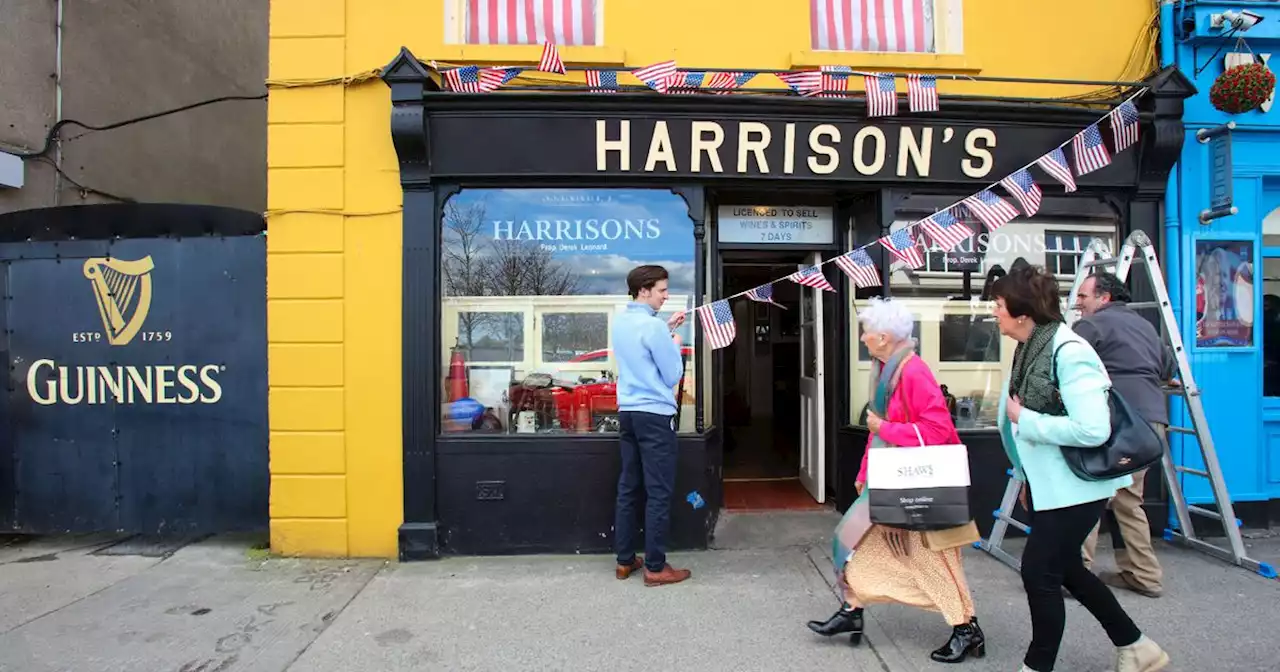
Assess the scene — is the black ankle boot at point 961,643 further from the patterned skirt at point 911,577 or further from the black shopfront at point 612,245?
the black shopfront at point 612,245

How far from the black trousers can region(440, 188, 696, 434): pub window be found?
8.31 feet

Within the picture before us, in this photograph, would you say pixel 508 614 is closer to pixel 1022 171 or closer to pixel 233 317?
pixel 233 317

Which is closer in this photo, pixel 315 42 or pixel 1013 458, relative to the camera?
pixel 1013 458

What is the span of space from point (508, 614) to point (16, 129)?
19.6 ft

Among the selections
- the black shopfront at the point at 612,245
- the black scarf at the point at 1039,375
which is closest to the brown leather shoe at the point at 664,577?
the black shopfront at the point at 612,245

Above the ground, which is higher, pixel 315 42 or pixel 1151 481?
pixel 315 42

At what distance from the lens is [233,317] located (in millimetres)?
4965

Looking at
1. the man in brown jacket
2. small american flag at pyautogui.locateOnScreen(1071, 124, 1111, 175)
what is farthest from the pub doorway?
the man in brown jacket

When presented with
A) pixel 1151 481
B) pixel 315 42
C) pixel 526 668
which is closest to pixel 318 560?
pixel 526 668

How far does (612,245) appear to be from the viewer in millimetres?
5012

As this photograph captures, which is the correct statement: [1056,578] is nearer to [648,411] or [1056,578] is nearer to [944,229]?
[648,411]

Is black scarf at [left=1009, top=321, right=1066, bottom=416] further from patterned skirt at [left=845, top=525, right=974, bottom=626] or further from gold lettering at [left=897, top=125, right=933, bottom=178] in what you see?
gold lettering at [left=897, top=125, right=933, bottom=178]

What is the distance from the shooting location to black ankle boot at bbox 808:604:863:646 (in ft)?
10.9

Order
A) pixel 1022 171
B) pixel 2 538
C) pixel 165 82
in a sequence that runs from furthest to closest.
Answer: pixel 165 82 < pixel 2 538 < pixel 1022 171
